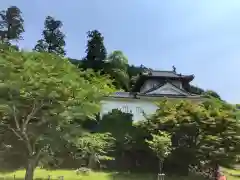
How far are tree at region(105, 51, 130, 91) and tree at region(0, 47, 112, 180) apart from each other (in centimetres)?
3155

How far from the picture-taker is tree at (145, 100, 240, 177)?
22391 mm

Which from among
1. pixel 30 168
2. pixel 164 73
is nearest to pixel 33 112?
pixel 30 168

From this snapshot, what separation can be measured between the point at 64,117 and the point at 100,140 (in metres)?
3.99

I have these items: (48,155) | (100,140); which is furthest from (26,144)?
(100,140)

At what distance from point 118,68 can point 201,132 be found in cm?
3135

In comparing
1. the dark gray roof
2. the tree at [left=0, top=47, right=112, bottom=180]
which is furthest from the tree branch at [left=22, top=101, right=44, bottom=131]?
the dark gray roof

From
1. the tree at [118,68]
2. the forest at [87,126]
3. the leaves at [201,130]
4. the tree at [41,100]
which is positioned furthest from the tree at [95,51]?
the tree at [41,100]

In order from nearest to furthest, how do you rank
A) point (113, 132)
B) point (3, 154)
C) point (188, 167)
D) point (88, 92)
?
point (88, 92) < point (3, 154) < point (188, 167) < point (113, 132)

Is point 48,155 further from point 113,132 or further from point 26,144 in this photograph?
point 113,132

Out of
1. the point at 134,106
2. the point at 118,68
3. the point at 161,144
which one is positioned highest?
the point at 118,68

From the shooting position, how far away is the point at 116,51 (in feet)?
181

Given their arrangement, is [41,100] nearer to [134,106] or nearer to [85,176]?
[85,176]

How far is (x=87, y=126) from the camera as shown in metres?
31.0

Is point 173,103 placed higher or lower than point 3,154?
higher
